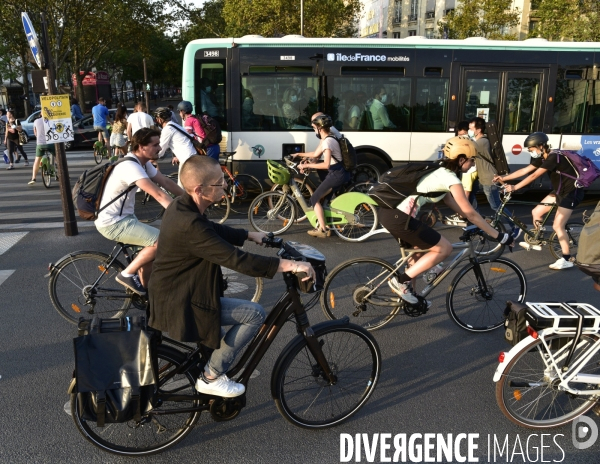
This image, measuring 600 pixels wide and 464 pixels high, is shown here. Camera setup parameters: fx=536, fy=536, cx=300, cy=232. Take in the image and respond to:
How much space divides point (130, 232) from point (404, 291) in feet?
7.72

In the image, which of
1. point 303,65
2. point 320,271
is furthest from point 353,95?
point 320,271

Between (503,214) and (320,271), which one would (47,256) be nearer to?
(320,271)

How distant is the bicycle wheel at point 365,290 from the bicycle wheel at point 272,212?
3.04 metres

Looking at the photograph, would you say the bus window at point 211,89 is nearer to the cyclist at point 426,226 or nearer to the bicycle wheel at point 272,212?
the bicycle wheel at point 272,212

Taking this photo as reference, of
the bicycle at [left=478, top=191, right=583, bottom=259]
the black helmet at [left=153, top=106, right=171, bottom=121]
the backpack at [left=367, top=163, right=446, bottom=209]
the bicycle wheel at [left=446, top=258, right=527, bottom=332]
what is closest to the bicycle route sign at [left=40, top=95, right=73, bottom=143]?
the black helmet at [left=153, top=106, right=171, bottom=121]

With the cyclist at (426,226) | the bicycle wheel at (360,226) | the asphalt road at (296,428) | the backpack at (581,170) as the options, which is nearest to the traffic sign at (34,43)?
the asphalt road at (296,428)

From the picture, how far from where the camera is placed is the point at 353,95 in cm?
988

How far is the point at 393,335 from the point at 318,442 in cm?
163

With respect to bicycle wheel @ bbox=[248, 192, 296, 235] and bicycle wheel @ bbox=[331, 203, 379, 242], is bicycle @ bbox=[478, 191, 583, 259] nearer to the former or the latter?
bicycle wheel @ bbox=[331, 203, 379, 242]

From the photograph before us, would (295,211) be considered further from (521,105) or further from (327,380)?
(521,105)

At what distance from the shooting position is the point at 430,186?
14.1ft

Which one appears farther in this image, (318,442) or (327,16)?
(327,16)

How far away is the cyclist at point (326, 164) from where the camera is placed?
7105 millimetres

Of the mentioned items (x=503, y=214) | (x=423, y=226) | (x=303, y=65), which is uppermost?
(x=303, y=65)
